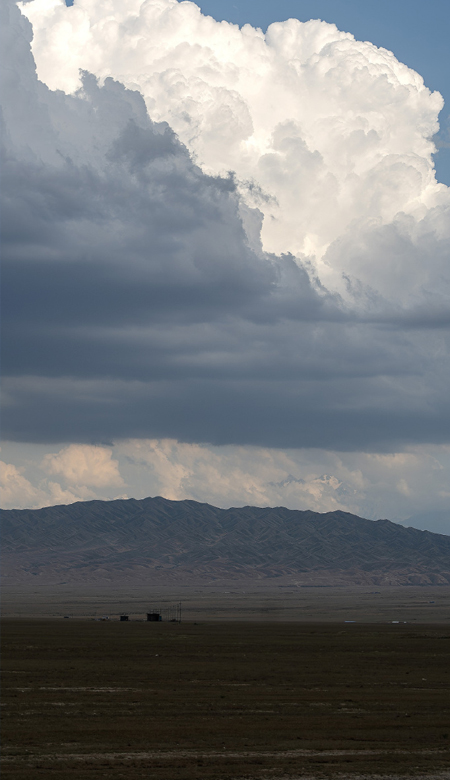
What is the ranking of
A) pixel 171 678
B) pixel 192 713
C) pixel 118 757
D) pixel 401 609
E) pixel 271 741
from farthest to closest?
pixel 401 609, pixel 171 678, pixel 192 713, pixel 271 741, pixel 118 757

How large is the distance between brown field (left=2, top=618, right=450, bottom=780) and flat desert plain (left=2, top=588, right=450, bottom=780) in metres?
0.09

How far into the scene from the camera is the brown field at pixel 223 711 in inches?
1500

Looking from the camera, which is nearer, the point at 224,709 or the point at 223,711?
the point at 223,711

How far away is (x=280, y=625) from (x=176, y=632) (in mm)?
24424

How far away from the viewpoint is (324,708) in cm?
5241

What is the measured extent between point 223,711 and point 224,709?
74 cm

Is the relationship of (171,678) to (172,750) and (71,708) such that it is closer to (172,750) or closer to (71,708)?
(71,708)

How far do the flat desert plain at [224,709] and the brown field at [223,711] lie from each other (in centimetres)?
9

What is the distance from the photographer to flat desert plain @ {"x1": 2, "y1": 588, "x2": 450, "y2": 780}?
3812 centimetres

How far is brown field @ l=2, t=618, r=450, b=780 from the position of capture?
3809cm

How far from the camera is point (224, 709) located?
51469mm

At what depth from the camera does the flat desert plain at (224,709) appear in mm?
38125

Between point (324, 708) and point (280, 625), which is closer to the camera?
point (324, 708)

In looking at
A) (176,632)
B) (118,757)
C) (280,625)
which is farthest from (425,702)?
(280,625)
